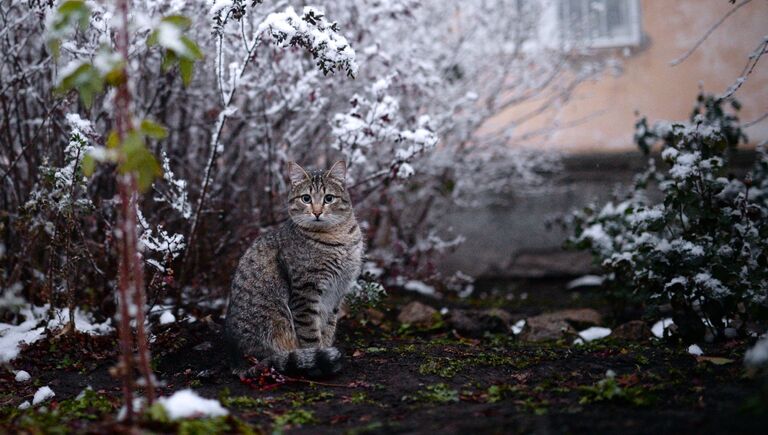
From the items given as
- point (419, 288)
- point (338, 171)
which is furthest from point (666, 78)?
point (338, 171)

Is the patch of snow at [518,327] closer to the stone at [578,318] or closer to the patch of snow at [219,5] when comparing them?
the stone at [578,318]

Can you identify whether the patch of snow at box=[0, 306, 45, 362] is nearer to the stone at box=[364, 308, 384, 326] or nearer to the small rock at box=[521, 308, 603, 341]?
the stone at box=[364, 308, 384, 326]

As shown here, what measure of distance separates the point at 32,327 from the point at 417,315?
2900 mm

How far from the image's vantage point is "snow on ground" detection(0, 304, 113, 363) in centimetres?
506

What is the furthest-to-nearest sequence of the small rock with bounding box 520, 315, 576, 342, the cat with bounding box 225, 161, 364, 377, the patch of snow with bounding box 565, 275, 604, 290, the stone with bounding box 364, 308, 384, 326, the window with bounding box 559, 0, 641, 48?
the window with bounding box 559, 0, 641, 48
the patch of snow with bounding box 565, 275, 604, 290
the stone with bounding box 364, 308, 384, 326
the small rock with bounding box 520, 315, 576, 342
the cat with bounding box 225, 161, 364, 377

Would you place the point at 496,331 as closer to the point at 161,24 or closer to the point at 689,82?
the point at 161,24

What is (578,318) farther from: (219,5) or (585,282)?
(219,5)

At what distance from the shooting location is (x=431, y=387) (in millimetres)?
3947

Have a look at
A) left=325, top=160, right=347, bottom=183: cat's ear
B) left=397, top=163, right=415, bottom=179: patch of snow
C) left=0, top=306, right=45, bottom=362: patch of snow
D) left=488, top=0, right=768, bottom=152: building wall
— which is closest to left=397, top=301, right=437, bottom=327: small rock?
left=397, top=163, right=415, bottom=179: patch of snow

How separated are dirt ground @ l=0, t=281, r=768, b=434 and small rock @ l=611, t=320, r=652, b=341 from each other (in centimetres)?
37

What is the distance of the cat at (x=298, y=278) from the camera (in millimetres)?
4609

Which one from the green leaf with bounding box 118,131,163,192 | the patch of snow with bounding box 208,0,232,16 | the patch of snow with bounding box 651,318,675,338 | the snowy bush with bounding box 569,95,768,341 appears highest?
the patch of snow with bounding box 208,0,232,16

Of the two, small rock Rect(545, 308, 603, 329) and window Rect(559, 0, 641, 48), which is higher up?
window Rect(559, 0, 641, 48)

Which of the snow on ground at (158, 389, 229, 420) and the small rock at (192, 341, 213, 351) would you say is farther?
the small rock at (192, 341, 213, 351)
